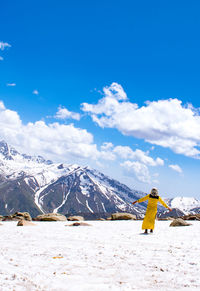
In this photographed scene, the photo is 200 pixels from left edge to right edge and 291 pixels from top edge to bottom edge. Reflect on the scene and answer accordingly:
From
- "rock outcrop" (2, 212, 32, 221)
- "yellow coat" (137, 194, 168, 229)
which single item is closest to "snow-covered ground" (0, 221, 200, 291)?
"yellow coat" (137, 194, 168, 229)

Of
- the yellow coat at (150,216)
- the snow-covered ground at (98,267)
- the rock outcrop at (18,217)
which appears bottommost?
the rock outcrop at (18,217)

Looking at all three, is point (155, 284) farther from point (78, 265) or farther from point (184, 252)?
point (184, 252)

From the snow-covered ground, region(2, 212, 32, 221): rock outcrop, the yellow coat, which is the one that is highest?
the yellow coat

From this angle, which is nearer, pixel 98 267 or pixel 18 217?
pixel 98 267

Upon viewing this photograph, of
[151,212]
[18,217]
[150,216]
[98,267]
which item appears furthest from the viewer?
[18,217]

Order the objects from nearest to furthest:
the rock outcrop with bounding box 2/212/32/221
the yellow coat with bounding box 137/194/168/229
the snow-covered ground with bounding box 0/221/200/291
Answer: the snow-covered ground with bounding box 0/221/200/291, the yellow coat with bounding box 137/194/168/229, the rock outcrop with bounding box 2/212/32/221

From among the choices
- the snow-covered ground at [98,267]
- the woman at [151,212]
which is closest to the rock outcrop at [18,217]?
the woman at [151,212]

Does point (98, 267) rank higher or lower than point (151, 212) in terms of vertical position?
lower

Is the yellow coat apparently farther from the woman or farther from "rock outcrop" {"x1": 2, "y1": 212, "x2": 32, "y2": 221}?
"rock outcrop" {"x1": 2, "y1": 212, "x2": 32, "y2": 221}

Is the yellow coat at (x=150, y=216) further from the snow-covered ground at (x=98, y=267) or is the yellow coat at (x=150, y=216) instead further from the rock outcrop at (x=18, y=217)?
the rock outcrop at (x=18, y=217)

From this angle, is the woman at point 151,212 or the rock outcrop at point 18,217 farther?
the rock outcrop at point 18,217

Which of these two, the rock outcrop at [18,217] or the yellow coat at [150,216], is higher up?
the yellow coat at [150,216]

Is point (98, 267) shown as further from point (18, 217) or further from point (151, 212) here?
point (18, 217)

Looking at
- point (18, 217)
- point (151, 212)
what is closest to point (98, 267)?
point (151, 212)
